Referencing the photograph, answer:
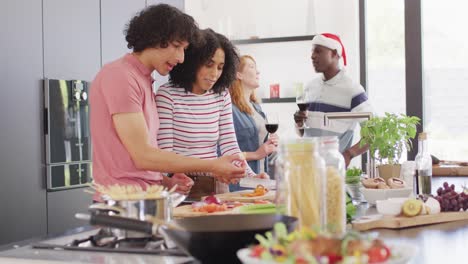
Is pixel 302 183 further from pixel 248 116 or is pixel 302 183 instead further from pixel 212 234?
pixel 248 116

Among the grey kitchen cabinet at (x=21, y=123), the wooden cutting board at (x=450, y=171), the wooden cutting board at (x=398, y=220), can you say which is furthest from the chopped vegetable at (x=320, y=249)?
the wooden cutting board at (x=450, y=171)

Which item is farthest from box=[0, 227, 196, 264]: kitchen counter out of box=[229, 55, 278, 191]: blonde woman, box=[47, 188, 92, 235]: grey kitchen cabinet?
box=[229, 55, 278, 191]: blonde woman

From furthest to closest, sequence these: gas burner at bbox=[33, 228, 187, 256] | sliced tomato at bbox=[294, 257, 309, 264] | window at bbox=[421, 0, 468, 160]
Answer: window at bbox=[421, 0, 468, 160], gas burner at bbox=[33, 228, 187, 256], sliced tomato at bbox=[294, 257, 309, 264]

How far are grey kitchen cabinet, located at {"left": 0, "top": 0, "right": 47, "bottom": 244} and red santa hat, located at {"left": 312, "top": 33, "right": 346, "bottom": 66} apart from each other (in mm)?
2514

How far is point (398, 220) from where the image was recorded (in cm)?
207

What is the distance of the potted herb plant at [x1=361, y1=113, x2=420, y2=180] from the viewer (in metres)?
2.83

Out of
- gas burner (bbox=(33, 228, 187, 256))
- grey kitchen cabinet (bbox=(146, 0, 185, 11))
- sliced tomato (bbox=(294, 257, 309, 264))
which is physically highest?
grey kitchen cabinet (bbox=(146, 0, 185, 11))

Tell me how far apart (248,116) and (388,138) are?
55.4 inches

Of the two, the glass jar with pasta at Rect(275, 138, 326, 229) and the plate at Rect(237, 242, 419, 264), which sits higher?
the glass jar with pasta at Rect(275, 138, 326, 229)

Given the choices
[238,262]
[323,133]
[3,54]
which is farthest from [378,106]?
[238,262]

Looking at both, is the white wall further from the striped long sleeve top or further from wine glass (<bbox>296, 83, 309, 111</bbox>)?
the striped long sleeve top

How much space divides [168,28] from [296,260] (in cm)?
166

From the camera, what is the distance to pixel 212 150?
2930mm

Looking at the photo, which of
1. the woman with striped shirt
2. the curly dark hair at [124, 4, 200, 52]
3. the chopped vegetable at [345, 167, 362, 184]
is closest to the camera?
the curly dark hair at [124, 4, 200, 52]
